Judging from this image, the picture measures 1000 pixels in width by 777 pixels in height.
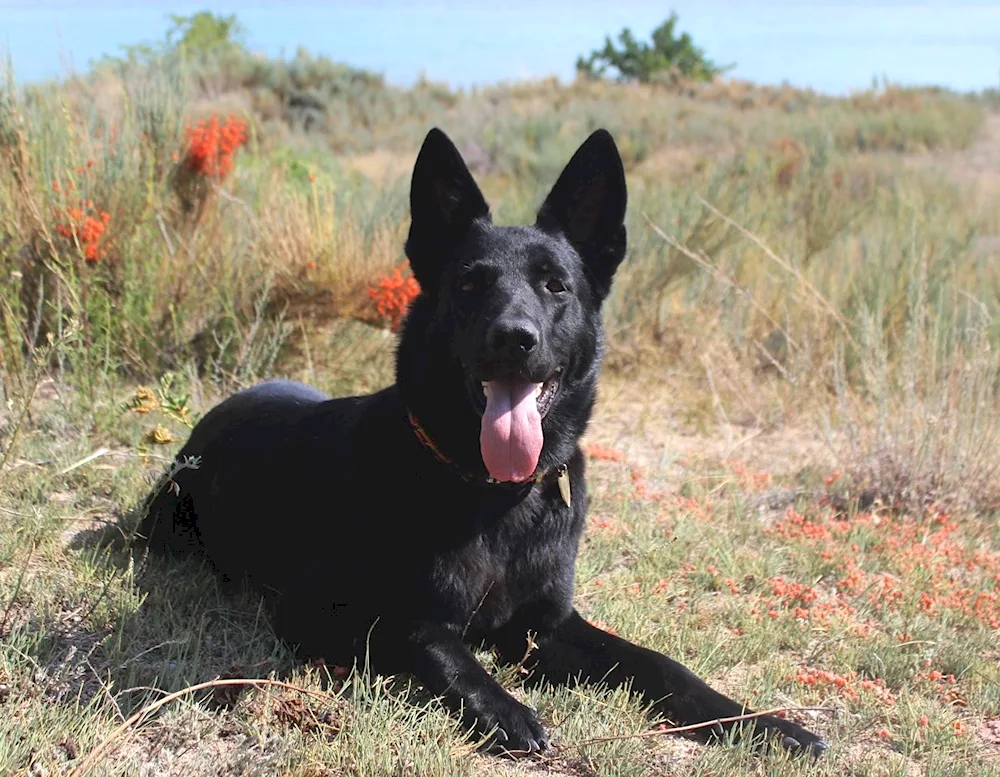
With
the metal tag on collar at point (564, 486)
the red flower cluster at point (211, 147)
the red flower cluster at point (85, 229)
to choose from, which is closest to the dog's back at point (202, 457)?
the metal tag on collar at point (564, 486)

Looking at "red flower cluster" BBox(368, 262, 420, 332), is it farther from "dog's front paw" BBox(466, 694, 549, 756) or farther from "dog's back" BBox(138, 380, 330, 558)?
"dog's front paw" BBox(466, 694, 549, 756)

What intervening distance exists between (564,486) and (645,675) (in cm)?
57

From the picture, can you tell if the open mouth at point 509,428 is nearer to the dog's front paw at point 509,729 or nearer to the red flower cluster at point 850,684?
Result: the dog's front paw at point 509,729

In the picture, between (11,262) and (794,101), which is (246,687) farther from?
(794,101)

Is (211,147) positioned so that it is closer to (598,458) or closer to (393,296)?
(393,296)

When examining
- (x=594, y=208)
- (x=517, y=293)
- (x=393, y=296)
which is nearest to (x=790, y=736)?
(x=517, y=293)

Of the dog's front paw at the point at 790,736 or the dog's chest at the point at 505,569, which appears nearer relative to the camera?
the dog's front paw at the point at 790,736

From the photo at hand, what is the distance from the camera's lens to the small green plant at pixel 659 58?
31.7m

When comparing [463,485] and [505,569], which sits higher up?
[463,485]

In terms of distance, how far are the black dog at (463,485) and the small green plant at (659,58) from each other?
29.3 metres

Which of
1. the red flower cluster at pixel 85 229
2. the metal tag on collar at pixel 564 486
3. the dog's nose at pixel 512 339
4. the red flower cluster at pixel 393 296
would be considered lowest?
the metal tag on collar at pixel 564 486

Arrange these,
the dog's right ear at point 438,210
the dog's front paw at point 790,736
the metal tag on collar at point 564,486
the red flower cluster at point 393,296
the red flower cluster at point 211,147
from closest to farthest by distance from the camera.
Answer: the dog's front paw at point 790,736 < the metal tag on collar at point 564,486 < the dog's right ear at point 438,210 < the red flower cluster at point 393,296 < the red flower cluster at point 211,147

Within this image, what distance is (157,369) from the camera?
5.34 meters

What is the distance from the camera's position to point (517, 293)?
9.73ft
